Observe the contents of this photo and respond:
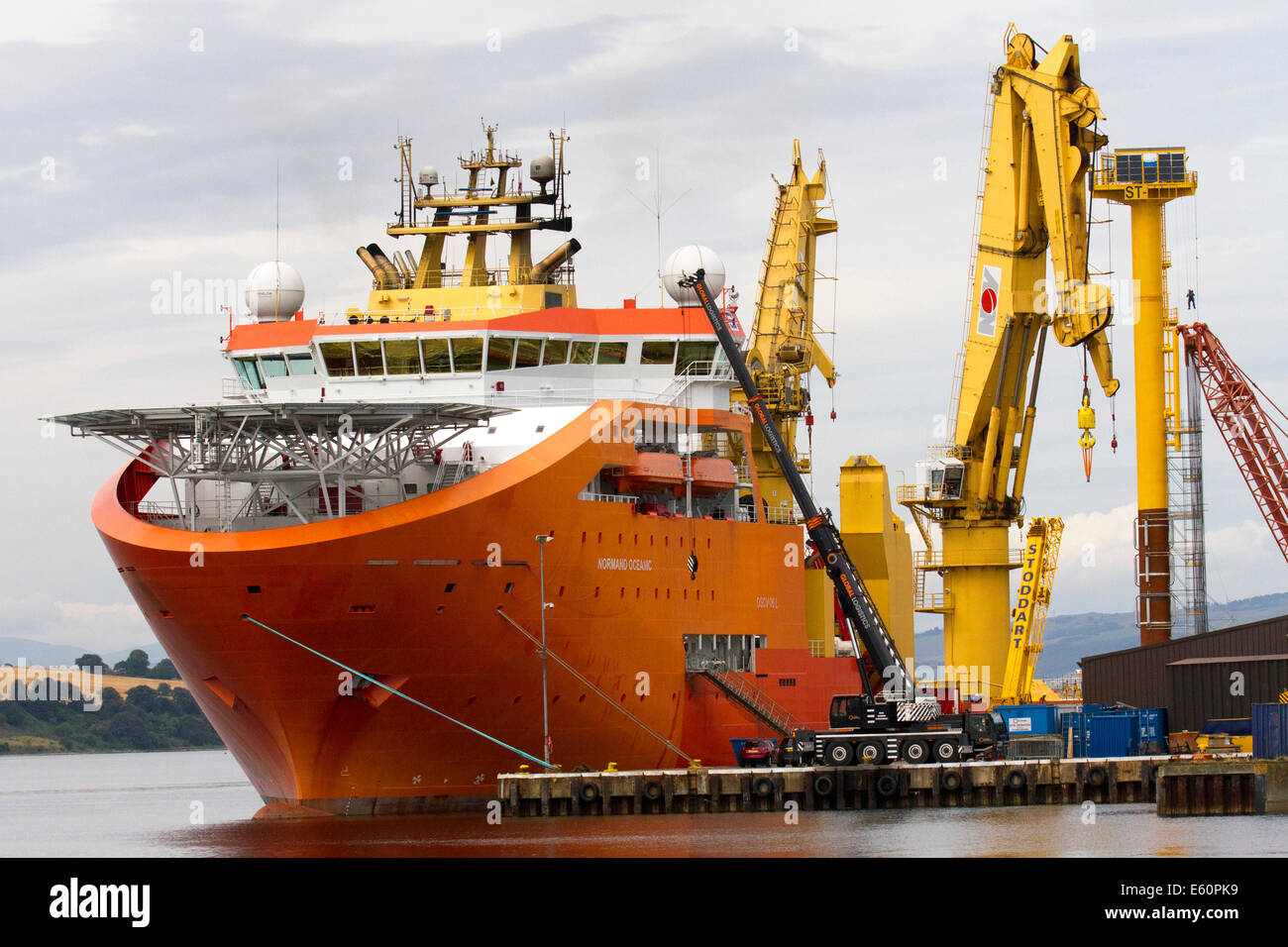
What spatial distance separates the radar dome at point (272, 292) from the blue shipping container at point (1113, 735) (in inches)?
886

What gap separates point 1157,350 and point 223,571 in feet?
95.4

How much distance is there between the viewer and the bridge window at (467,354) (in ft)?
148

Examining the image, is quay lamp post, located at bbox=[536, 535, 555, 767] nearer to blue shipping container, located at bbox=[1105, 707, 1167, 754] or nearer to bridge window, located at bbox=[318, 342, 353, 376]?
bridge window, located at bbox=[318, 342, 353, 376]

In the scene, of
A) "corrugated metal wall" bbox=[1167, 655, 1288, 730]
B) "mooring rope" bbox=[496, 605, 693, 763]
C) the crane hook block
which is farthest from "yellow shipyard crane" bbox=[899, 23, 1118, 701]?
"mooring rope" bbox=[496, 605, 693, 763]

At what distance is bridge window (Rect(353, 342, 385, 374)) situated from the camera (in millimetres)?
45594

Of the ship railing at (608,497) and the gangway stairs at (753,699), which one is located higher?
the ship railing at (608,497)

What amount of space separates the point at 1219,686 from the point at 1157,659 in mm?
3175

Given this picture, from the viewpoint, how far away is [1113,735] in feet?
161

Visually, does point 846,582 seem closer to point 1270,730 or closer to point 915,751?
point 915,751

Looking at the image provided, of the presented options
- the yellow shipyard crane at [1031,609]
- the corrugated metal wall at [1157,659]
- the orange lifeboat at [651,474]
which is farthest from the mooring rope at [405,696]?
the yellow shipyard crane at [1031,609]

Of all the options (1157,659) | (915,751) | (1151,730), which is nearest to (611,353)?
(915,751)

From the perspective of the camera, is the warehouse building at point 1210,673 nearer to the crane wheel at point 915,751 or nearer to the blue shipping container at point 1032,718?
the blue shipping container at point 1032,718
